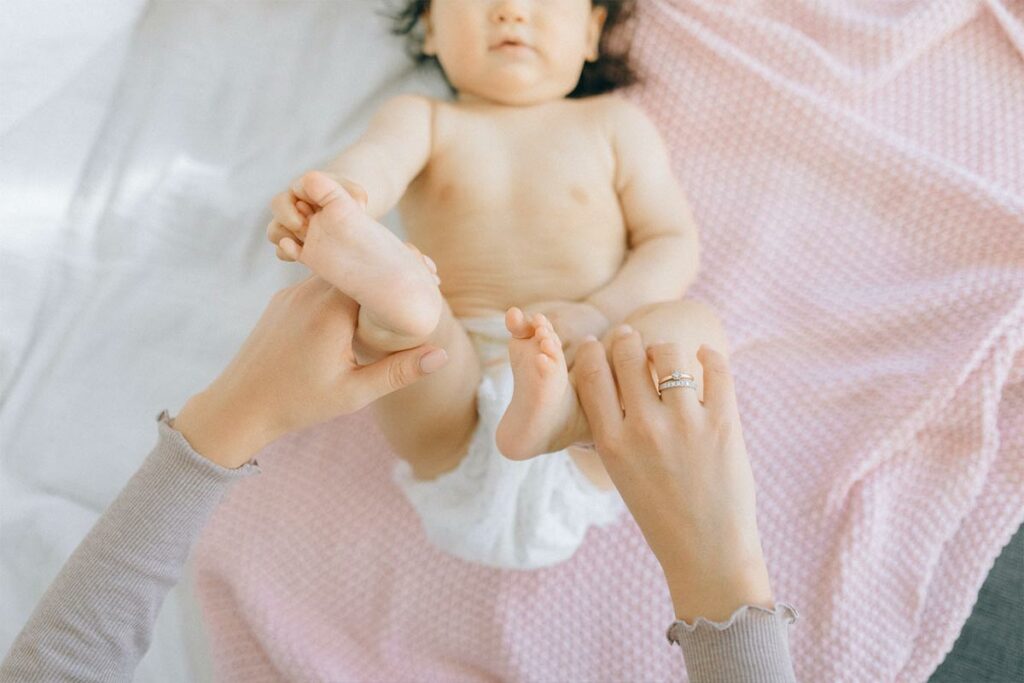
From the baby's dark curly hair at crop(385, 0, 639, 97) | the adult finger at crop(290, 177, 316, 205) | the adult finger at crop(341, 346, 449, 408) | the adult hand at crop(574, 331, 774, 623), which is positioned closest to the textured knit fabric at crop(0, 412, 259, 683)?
the adult finger at crop(341, 346, 449, 408)

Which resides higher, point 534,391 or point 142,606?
point 534,391

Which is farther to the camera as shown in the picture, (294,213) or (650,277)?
(650,277)

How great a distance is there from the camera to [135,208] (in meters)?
1.40

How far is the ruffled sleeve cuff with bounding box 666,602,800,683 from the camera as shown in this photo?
74 centimetres

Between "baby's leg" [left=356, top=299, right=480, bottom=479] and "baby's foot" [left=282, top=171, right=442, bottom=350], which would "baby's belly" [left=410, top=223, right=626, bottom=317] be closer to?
"baby's leg" [left=356, top=299, right=480, bottom=479]

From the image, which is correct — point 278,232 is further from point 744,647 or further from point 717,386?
point 744,647

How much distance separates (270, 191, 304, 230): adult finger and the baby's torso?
0.39 m

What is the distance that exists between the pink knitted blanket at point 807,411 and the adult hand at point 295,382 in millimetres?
380

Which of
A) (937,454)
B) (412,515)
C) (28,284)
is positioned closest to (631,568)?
(412,515)

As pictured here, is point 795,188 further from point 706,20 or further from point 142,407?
point 142,407

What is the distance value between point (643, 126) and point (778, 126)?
222mm

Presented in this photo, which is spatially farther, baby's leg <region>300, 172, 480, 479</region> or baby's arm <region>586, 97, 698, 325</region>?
baby's arm <region>586, 97, 698, 325</region>

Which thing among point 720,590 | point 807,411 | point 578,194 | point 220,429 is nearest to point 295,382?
point 220,429

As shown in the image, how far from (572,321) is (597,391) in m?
0.24
